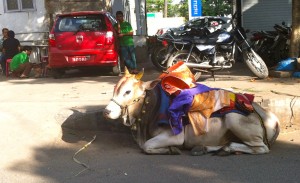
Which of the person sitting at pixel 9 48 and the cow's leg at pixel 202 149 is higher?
the person sitting at pixel 9 48

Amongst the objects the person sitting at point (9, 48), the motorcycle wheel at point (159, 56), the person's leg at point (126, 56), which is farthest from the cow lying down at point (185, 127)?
the person sitting at point (9, 48)

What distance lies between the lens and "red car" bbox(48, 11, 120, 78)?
34.6 ft

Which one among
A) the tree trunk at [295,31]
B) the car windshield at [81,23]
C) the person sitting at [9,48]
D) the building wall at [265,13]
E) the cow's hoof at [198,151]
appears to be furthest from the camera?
the building wall at [265,13]

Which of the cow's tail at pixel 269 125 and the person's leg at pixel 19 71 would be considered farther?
the person's leg at pixel 19 71

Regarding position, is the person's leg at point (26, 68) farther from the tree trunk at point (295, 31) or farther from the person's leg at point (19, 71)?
the tree trunk at point (295, 31)

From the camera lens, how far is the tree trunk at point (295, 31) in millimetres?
9406

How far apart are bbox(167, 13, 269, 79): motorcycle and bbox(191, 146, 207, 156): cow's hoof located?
3901mm

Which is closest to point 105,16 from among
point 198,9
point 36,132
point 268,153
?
point 198,9

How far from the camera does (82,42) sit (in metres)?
10.5

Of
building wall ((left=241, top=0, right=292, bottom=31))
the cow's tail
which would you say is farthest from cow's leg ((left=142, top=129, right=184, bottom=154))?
building wall ((left=241, top=0, right=292, bottom=31))

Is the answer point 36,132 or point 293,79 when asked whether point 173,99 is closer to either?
point 36,132

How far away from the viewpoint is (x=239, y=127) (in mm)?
5039

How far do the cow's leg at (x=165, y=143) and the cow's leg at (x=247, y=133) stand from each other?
0.55 m

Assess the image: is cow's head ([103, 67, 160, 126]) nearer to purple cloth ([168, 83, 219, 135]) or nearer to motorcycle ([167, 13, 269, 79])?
purple cloth ([168, 83, 219, 135])
